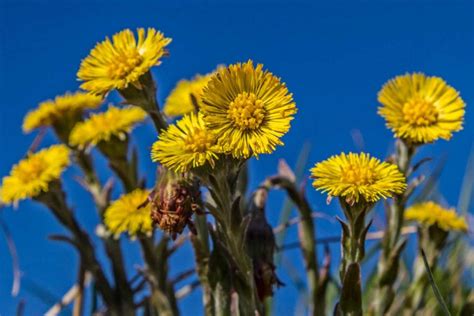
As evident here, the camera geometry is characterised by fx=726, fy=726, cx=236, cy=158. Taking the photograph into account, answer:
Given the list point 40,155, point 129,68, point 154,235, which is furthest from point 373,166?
point 40,155

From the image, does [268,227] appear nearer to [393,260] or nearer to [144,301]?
[393,260]

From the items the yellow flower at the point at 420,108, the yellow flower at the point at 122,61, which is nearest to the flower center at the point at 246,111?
the yellow flower at the point at 122,61

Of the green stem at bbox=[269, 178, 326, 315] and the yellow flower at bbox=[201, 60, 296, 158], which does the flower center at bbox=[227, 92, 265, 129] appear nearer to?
the yellow flower at bbox=[201, 60, 296, 158]

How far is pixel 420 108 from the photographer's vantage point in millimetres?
1467

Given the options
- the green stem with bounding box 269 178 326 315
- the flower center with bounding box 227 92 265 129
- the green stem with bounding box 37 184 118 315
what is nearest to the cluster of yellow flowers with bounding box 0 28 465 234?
the flower center with bounding box 227 92 265 129

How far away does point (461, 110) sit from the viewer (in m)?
1.49

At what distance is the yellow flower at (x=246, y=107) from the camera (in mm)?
1124

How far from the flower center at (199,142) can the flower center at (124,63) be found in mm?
259

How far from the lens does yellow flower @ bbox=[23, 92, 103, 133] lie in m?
2.05

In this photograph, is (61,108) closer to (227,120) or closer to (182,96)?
(182,96)

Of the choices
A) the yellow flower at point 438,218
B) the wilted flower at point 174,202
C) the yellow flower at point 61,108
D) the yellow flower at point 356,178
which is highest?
the yellow flower at point 61,108

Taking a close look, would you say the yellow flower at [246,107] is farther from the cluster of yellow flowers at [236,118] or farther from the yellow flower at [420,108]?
the yellow flower at [420,108]

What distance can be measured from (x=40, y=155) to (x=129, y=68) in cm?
60

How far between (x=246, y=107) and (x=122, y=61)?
0.34 meters
